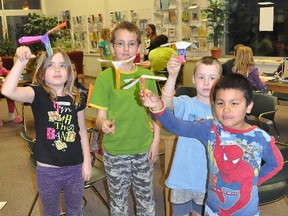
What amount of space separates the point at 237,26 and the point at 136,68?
5900 mm

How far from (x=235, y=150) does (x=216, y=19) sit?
5.74 meters

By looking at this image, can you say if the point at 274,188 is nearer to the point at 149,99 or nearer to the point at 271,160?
the point at 271,160

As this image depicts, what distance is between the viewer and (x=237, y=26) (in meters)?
7.30

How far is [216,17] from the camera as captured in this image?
6770 millimetres

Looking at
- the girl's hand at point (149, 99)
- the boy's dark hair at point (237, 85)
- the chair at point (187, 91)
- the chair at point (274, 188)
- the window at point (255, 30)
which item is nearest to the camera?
the girl's hand at point (149, 99)

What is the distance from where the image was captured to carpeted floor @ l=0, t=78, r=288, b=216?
2.87 metres

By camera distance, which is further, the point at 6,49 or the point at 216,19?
the point at 6,49

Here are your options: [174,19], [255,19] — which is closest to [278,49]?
[255,19]

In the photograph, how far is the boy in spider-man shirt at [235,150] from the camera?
4.77 feet

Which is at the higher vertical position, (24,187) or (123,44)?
(123,44)

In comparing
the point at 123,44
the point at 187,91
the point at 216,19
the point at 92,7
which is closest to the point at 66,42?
the point at 92,7

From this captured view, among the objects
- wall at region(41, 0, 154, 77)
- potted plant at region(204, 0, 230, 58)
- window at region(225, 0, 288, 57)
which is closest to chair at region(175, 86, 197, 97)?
potted plant at region(204, 0, 230, 58)

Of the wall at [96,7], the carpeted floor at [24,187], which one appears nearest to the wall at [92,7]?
the wall at [96,7]

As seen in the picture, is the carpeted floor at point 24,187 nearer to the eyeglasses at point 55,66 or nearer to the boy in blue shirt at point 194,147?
the boy in blue shirt at point 194,147
